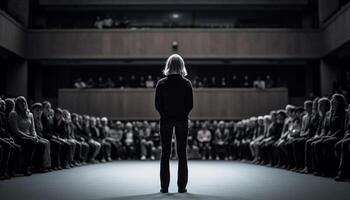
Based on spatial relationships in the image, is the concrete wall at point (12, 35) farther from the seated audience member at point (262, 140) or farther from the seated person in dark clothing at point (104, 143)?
the seated audience member at point (262, 140)

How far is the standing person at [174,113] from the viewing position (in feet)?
18.5

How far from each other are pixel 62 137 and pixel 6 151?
3.63 metres

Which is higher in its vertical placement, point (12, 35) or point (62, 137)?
point (12, 35)

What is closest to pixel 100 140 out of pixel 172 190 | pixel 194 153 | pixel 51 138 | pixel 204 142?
pixel 194 153

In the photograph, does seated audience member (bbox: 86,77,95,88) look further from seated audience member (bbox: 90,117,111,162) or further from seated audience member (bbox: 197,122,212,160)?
seated audience member (bbox: 197,122,212,160)

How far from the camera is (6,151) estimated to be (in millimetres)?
7680

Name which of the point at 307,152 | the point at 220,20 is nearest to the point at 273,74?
the point at 220,20

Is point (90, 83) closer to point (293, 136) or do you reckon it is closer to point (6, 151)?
point (293, 136)

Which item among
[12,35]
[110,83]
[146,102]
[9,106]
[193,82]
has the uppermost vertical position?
[12,35]

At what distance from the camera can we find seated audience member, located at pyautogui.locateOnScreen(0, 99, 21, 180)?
7680 mm

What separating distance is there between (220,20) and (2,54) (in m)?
11.6

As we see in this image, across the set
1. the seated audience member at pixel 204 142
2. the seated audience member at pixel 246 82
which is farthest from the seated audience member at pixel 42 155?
the seated audience member at pixel 246 82

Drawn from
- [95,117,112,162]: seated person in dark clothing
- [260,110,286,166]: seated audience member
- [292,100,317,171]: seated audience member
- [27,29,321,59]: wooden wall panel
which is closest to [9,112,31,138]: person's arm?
[292,100,317,171]: seated audience member

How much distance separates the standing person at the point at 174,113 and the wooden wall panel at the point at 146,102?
1527 centimetres
